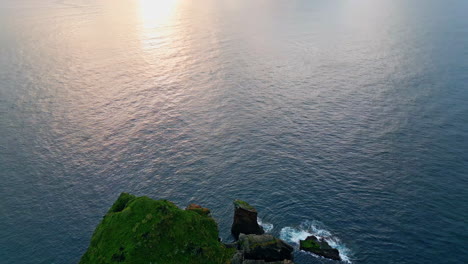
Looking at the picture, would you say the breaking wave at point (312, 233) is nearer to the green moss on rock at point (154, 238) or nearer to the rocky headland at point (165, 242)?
the rocky headland at point (165, 242)

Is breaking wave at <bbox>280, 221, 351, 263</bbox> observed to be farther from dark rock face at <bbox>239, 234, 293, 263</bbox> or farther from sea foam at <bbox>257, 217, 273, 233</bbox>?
dark rock face at <bbox>239, 234, 293, 263</bbox>

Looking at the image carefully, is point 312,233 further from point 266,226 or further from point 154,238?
point 154,238

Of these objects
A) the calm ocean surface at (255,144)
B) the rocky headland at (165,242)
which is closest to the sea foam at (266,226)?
the calm ocean surface at (255,144)

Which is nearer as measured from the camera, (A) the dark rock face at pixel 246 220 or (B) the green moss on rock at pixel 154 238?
(B) the green moss on rock at pixel 154 238

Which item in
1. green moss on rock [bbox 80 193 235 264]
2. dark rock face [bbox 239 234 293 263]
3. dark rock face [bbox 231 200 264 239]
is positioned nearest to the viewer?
green moss on rock [bbox 80 193 235 264]

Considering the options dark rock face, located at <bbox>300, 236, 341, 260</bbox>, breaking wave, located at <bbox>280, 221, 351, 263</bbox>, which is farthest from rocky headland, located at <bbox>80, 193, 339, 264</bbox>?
breaking wave, located at <bbox>280, 221, 351, 263</bbox>

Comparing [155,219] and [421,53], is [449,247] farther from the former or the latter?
[421,53]

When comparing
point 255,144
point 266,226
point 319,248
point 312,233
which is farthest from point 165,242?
point 255,144
